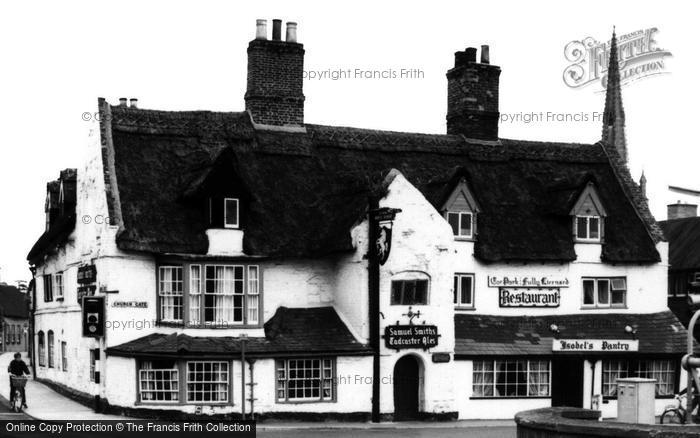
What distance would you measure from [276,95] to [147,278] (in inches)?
335

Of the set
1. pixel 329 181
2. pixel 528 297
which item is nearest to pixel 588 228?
pixel 528 297

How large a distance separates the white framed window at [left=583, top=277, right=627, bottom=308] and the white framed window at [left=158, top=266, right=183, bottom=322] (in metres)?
14.2

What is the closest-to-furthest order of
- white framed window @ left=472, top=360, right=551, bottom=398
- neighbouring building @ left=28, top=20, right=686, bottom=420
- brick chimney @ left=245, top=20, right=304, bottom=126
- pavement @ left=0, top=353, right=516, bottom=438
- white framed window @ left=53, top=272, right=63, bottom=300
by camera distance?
pavement @ left=0, top=353, right=516, bottom=438 → neighbouring building @ left=28, top=20, right=686, bottom=420 → white framed window @ left=472, top=360, right=551, bottom=398 → brick chimney @ left=245, top=20, right=304, bottom=126 → white framed window @ left=53, top=272, right=63, bottom=300

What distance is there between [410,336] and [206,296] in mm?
6313

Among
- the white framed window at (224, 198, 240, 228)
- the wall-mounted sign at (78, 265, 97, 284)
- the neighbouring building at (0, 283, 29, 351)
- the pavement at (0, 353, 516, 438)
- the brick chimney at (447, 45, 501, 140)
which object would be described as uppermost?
the brick chimney at (447, 45, 501, 140)

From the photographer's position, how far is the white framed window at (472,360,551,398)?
1485 inches

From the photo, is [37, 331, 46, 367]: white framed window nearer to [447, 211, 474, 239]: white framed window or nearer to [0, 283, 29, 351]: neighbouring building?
[447, 211, 474, 239]: white framed window

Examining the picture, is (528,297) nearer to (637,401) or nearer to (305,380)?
(305,380)

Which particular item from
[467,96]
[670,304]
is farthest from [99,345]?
[670,304]

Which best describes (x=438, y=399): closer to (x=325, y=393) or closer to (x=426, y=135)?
(x=325, y=393)

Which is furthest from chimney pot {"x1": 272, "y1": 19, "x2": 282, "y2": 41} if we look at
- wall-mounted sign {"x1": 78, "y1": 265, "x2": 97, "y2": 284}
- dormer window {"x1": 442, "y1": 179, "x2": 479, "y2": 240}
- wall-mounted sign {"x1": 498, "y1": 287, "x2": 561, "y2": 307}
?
wall-mounted sign {"x1": 498, "y1": 287, "x2": 561, "y2": 307}

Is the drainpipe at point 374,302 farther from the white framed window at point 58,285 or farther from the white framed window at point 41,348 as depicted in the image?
the white framed window at point 41,348

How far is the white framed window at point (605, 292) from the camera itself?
4078 cm

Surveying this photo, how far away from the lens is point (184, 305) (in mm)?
34938
